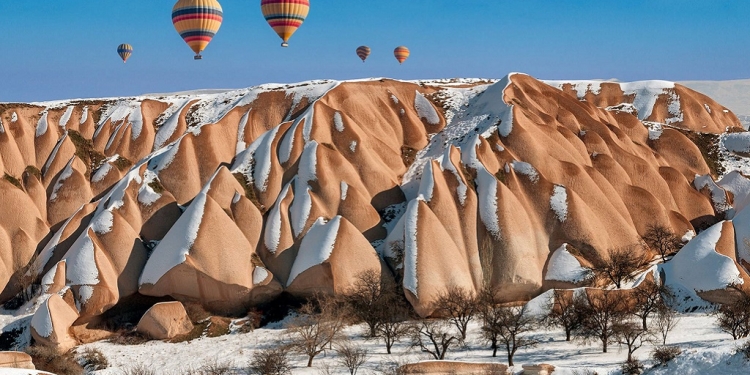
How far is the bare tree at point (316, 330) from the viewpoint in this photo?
133 feet

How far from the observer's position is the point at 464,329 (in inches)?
1692

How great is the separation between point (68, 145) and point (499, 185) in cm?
3480

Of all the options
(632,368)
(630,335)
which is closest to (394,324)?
(630,335)

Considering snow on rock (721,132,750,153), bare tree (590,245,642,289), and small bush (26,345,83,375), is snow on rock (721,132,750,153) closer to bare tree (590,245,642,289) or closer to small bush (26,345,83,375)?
bare tree (590,245,642,289)

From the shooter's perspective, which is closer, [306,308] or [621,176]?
[306,308]

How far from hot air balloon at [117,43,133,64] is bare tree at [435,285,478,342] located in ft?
177

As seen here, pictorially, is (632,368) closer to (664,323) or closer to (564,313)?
(664,323)

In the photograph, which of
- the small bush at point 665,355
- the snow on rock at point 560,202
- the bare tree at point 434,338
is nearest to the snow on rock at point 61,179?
the bare tree at point 434,338

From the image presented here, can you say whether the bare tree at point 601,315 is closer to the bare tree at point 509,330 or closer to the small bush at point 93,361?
the bare tree at point 509,330

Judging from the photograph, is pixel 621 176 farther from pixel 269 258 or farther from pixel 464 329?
pixel 269 258

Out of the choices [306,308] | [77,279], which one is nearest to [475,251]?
[306,308]

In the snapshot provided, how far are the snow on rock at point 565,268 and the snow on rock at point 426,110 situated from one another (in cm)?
1970

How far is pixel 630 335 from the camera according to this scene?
124 ft

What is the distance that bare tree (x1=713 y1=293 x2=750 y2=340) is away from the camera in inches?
1542
